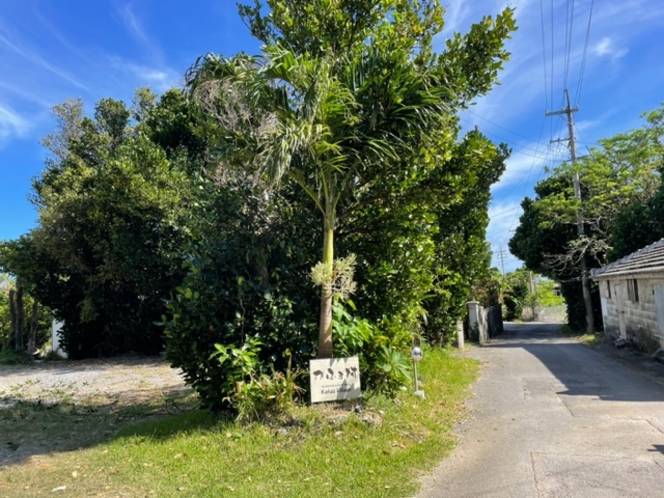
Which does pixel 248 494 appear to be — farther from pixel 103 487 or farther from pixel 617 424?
pixel 617 424

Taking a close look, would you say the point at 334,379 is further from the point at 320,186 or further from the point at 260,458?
the point at 320,186

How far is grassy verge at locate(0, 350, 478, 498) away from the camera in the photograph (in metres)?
4.38

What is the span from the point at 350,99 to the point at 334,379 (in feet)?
11.3

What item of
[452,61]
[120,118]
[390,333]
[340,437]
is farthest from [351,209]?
[120,118]

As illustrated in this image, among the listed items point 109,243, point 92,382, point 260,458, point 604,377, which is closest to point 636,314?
point 604,377

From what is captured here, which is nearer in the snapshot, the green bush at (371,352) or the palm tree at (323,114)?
the palm tree at (323,114)

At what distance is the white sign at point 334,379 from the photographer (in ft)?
19.7

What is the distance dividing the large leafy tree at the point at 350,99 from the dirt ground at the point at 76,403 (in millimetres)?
3672

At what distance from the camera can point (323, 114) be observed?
18.4 feet

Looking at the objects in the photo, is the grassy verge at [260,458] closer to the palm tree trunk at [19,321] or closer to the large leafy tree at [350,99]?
the large leafy tree at [350,99]

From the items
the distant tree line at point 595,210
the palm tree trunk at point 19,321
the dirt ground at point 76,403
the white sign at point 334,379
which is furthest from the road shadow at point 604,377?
the palm tree trunk at point 19,321

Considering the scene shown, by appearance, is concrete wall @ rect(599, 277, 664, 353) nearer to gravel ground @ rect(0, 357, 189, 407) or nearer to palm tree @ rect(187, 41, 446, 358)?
palm tree @ rect(187, 41, 446, 358)

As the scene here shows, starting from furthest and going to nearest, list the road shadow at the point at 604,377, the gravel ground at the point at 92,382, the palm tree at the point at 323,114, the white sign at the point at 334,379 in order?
the gravel ground at the point at 92,382, the road shadow at the point at 604,377, the white sign at the point at 334,379, the palm tree at the point at 323,114

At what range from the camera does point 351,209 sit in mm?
6891
